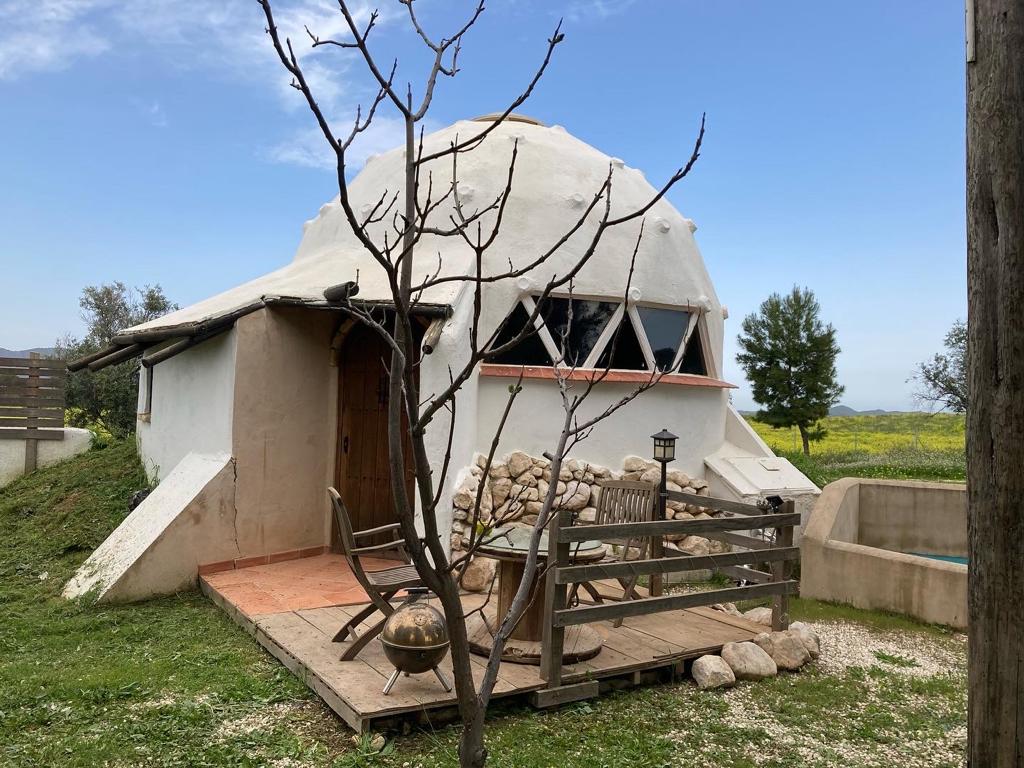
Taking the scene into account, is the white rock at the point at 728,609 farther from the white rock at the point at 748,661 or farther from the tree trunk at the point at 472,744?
the tree trunk at the point at 472,744

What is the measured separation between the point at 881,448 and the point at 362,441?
70.5ft

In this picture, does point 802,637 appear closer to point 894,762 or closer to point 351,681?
point 894,762

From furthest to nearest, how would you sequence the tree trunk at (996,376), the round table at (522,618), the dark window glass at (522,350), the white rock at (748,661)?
the dark window glass at (522,350), the white rock at (748,661), the round table at (522,618), the tree trunk at (996,376)

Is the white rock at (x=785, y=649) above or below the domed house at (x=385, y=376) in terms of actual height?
below

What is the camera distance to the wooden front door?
7.73 meters

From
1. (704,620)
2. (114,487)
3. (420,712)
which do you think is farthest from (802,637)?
(114,487)

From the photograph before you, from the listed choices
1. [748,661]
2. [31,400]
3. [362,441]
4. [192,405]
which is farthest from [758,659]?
[31,400]

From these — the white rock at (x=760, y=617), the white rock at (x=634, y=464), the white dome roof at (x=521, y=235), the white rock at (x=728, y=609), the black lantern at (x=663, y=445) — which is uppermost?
the white dome roof at (x=521, y=235)

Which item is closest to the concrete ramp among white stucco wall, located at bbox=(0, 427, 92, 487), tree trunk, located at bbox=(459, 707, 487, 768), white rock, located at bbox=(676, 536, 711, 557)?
white rock, located at bbox=(676, 536, 711, 557)

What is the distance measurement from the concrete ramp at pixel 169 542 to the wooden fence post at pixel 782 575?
4750 mm

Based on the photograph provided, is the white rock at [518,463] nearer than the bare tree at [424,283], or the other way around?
the bare tree at [424,283]

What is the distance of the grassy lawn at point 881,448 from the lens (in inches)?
637

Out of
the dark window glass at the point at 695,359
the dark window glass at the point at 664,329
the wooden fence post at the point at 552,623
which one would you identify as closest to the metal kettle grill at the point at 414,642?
the wooden fence post at the point at 552,623

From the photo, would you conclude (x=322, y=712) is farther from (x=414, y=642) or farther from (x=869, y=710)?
(x=869, y=710)
